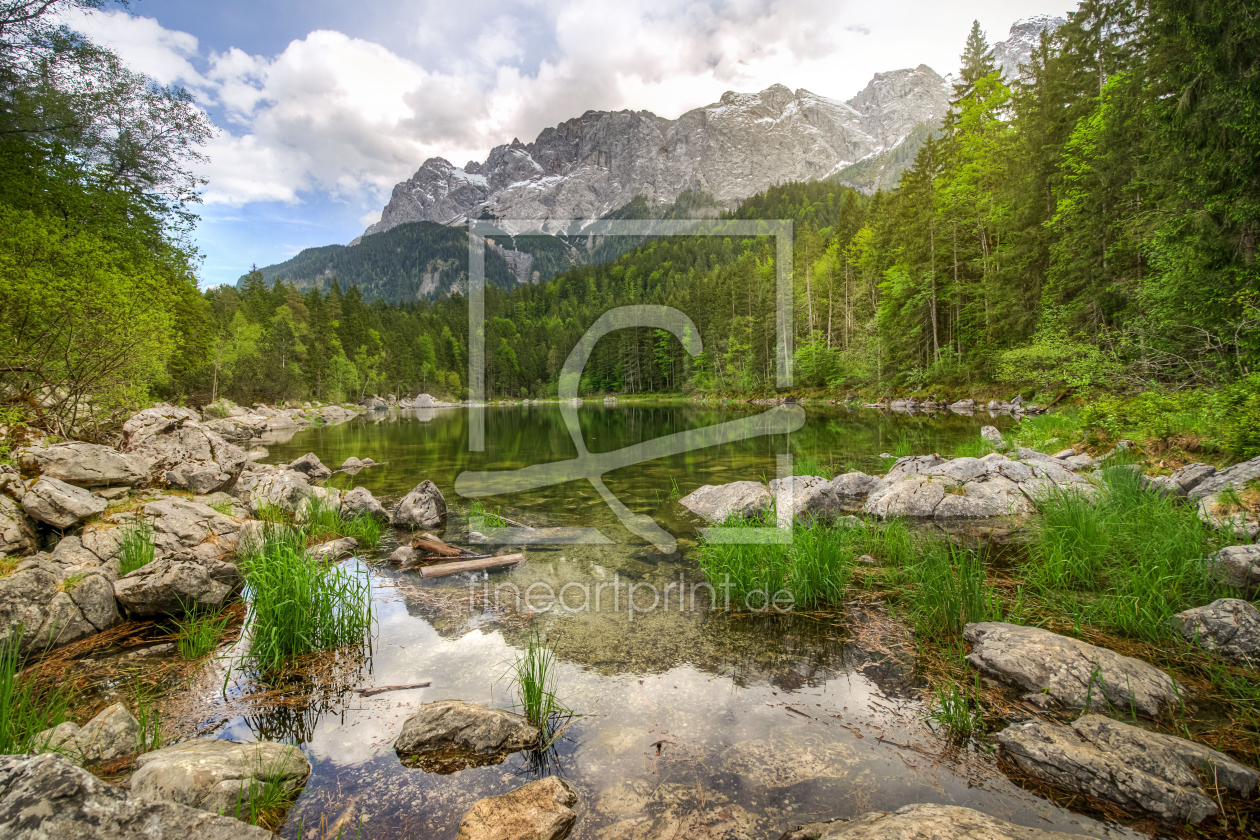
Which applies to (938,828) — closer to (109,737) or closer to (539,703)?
(539,703)

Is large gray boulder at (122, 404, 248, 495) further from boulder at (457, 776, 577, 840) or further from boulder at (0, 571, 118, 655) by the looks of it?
boulder at (457, 776, 577, 840)

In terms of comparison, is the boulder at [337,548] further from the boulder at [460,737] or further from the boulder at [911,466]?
the boulder at [911,466]

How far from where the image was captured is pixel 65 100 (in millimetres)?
15742

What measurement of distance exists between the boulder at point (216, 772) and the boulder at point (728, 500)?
669cm

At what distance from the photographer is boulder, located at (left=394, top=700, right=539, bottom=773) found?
3.35m

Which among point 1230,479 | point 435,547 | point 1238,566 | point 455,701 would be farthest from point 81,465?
point 1230,479

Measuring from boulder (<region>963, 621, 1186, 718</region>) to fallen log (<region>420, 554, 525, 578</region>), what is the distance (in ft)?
19.7

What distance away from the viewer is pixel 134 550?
6.04 meters

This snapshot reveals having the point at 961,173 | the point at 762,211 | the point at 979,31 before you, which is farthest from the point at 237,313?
the point at 762,211

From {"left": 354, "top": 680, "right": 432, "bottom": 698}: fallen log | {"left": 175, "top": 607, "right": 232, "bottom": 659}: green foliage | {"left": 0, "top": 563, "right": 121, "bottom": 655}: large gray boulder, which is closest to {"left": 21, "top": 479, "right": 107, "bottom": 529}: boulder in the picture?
{"left": 0, "top": 563, "right": 121, "bottom": 655}: large gray boulder

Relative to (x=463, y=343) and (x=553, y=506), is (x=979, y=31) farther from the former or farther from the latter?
(x=463, y=343)

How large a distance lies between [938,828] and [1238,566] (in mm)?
4679

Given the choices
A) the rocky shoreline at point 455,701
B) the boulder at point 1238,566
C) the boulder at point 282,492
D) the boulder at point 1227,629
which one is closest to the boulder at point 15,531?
the rocky shoreline at point 455,701

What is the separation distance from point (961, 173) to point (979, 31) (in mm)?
12022
